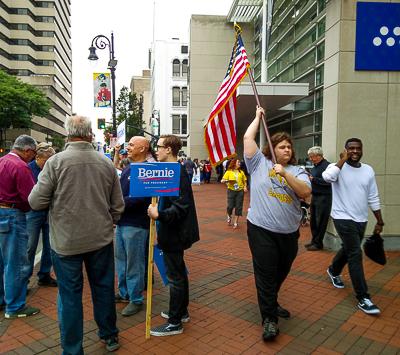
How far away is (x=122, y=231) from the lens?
4.41 m

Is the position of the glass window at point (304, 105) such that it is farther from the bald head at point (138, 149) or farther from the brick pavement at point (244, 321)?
the bald head at point (138, 149)

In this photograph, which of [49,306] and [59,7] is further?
[59,7]

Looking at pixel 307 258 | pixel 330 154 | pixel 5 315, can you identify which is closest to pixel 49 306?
pixel 5 315

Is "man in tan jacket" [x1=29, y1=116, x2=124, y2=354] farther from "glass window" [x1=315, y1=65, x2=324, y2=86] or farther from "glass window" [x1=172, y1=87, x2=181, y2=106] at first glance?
"glass window" [x1=172, y1=87, x2=181, y2=106]

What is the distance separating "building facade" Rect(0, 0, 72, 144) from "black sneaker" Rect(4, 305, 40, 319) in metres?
70.5

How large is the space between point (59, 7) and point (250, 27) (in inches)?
3055

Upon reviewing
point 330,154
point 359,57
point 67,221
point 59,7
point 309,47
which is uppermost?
point 59,7

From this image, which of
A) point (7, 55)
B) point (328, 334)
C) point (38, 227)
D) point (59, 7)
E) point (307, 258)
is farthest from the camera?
point (59, 7)

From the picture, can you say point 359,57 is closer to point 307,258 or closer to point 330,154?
point 330,154

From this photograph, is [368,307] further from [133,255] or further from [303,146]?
[303,146]

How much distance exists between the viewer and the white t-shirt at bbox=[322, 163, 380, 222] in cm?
463

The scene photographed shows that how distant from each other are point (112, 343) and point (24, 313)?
1389 millimetres

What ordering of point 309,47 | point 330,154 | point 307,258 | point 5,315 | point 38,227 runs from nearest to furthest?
point 5,315, point 38,227, point 307,258, point 330,154, point 309,47

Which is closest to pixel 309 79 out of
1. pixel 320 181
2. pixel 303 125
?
pixel 303 125
